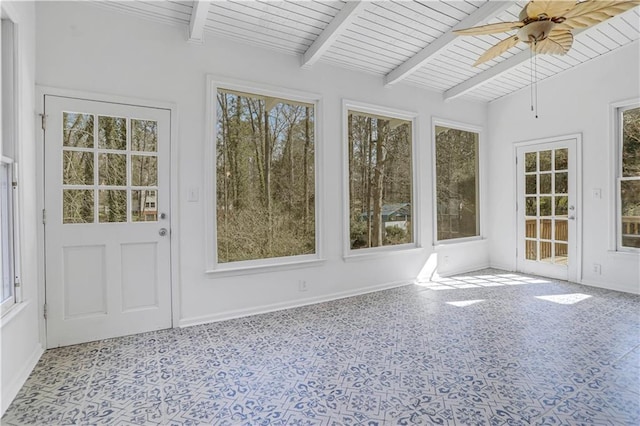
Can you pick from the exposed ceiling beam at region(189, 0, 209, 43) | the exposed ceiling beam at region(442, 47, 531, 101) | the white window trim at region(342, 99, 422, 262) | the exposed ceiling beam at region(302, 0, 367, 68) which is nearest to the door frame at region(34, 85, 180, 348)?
the exposed ceiling beam at region(189, 0, 209, 43)

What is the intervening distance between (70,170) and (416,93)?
13.9ft

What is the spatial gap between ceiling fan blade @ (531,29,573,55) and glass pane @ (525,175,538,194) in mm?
2702

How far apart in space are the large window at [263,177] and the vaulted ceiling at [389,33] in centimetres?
63

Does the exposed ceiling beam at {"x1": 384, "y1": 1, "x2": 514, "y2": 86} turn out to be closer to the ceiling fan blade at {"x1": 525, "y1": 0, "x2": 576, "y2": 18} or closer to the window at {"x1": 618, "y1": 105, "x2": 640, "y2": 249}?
the ceiling fan blade at {"x1": 525, "y1": 0, "x2": 576, "y2": 18}

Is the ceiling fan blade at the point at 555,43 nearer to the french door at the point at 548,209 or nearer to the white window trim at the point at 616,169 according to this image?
the white window trim at the point at 616,169

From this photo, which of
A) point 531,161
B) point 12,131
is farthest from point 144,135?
point 531,161

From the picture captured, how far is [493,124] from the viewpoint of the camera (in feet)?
19.1

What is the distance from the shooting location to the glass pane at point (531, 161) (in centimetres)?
535

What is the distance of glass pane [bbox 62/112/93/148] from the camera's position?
2.90m

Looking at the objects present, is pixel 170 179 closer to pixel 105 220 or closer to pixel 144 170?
pixel 144 170

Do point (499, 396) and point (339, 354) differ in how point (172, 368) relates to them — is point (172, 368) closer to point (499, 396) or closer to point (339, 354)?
point (339, 354)

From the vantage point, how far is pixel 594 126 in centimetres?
463

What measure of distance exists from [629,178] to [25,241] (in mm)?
6209

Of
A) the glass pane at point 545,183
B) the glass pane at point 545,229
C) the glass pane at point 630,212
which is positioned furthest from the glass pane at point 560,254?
the glass pane at point 545,183
